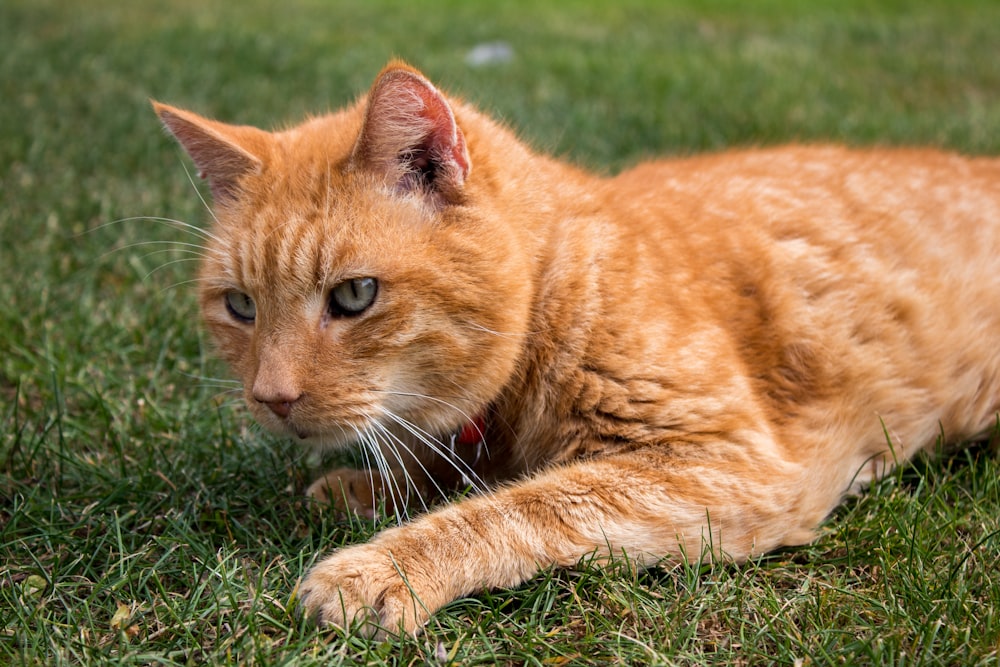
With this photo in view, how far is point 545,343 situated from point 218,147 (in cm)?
103

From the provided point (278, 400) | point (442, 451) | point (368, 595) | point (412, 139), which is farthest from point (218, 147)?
point (368, 595)

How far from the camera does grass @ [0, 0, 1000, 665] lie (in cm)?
204

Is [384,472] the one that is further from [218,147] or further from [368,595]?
[218,147]

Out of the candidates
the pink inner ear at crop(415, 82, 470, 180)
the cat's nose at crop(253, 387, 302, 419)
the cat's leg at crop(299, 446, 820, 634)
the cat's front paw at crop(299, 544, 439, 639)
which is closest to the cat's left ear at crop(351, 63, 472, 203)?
the pink inner ear at crop(415, 82, 470, 180)

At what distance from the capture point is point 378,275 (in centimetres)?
224

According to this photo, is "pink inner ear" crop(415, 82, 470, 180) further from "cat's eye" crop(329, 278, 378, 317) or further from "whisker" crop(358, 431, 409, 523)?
"whisker" crop(358, 431, 409, 523)

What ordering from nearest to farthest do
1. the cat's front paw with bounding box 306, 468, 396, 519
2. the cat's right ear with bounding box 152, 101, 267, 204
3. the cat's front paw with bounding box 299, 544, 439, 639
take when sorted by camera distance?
the cat's front paw with bounding box 299, 544, 439, 639 < the cat's right ear with bounding box 152, 101, 267, 204 < the cat's front paw with bounding box 306, 468, 396, 519

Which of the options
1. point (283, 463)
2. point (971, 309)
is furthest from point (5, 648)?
point (971, 309)

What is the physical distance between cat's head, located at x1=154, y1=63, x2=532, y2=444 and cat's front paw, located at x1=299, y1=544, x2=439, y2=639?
34 centimetres

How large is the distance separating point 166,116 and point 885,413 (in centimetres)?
222

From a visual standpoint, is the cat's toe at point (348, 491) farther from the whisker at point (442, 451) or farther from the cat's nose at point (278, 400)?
the cat's nose at point (278, 400)

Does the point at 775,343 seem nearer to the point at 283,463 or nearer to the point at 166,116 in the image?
the point at 283,463

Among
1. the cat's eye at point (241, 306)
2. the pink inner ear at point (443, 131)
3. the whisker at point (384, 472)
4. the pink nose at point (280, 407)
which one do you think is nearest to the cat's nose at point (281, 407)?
the pink nose at point (280, 407)

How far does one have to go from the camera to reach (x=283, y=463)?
9.20ft
